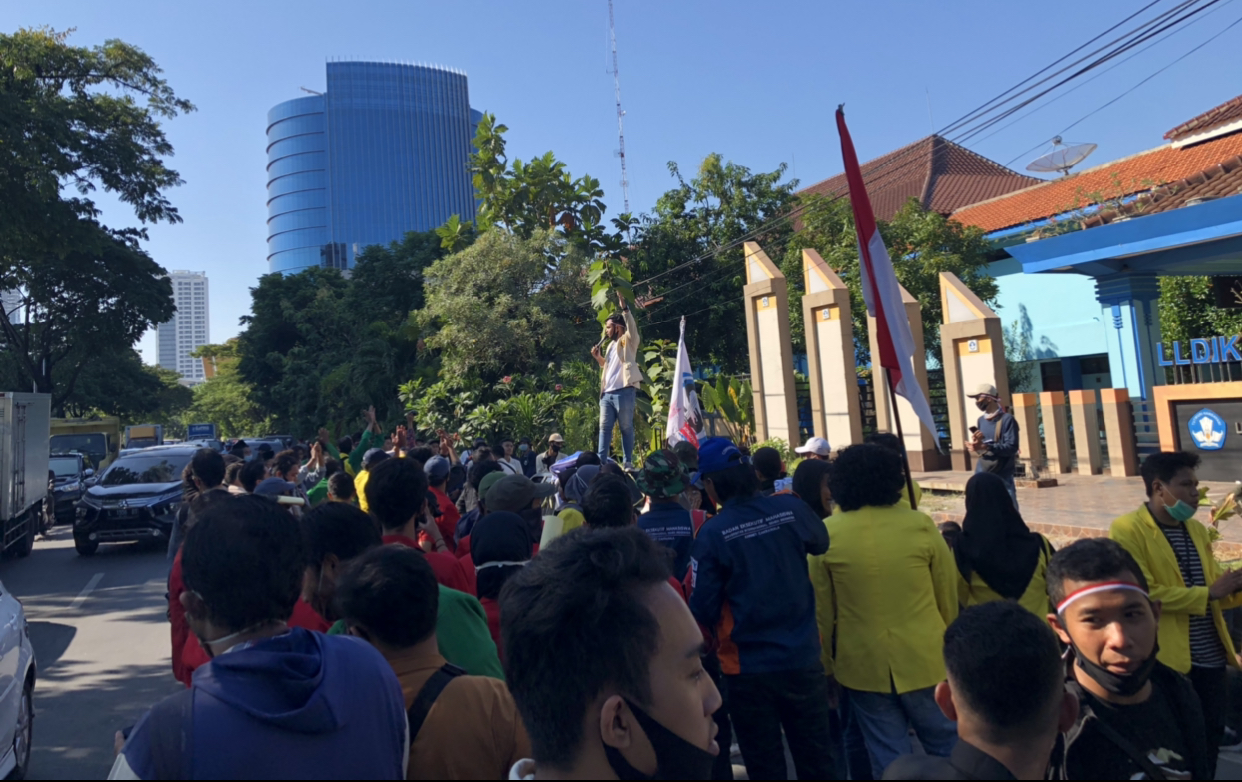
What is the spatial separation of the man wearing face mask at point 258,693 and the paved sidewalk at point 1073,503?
880cm

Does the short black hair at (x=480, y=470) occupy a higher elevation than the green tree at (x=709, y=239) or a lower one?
lower

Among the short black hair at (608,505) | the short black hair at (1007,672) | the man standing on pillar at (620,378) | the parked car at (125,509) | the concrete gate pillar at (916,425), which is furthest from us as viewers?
the concrete gate pillar at (916,425)

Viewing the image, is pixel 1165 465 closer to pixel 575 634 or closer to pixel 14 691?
pixel 575 634

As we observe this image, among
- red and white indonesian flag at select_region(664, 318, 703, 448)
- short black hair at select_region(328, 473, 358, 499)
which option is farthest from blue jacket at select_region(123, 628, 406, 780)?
red and white indonesian flag at select_region(664, 318, 703, 448)

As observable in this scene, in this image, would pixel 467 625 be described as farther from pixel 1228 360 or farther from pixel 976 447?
pixel 1228 360

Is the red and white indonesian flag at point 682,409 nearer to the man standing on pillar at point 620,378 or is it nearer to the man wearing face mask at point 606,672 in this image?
the man standing on pillar at point 620,378

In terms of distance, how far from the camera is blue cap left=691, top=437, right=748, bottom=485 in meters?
3.79

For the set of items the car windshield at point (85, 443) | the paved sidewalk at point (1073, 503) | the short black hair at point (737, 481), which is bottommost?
the paved sidewalk at point (1073, 503)

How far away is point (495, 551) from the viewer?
4.06 metres

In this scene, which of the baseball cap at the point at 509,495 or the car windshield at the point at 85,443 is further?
the car windshield at the point at 85,443

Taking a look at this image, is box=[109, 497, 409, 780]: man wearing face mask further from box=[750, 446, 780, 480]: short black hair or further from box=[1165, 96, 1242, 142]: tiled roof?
box=[1165, 96, 1242, 142]: tiled roof

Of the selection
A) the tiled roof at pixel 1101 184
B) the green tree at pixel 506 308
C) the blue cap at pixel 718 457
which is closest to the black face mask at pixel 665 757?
the blue cap at pixel 718 457

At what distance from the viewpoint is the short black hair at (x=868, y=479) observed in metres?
3.58

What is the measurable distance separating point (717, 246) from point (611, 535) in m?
24.9
